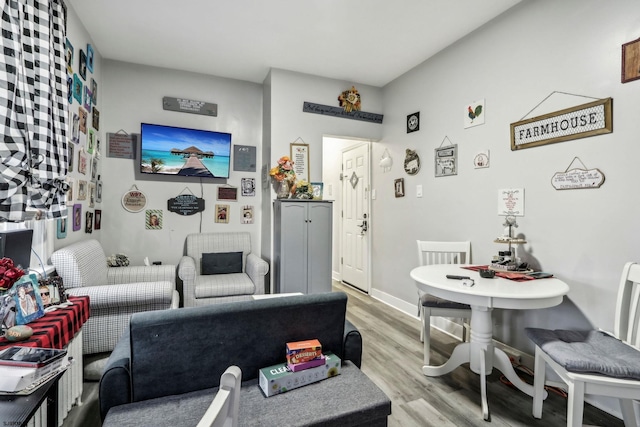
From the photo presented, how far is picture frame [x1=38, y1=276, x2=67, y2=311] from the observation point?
168 cm

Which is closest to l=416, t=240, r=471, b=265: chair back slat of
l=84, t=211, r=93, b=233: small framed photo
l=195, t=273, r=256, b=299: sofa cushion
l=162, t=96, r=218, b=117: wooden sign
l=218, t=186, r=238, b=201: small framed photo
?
l=195, t=273, r=256, b=299: sofa cushion

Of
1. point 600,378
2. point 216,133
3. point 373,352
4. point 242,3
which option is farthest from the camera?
point 216,133

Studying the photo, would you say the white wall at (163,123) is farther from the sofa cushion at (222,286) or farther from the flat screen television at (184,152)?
the sofa cushion at (222,286)

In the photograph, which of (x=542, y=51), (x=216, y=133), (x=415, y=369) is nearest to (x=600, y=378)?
(x=415, y=369)

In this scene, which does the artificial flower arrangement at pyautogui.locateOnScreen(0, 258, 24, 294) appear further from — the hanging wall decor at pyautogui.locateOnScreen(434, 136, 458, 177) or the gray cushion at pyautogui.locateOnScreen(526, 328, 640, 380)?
the hanging wall decor at pyautogui.locateOnScreen(434, 136, 458, 177)

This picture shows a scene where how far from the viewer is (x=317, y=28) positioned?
2770 mm

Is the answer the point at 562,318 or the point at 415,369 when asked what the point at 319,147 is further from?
the point at 562,318

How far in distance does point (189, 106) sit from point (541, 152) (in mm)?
3550

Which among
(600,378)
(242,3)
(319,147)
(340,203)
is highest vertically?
(242,3)

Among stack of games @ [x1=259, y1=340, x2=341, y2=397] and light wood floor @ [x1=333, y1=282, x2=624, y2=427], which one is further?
light wood floor @ [x1=333, y1=282, x2=624, y2=427]

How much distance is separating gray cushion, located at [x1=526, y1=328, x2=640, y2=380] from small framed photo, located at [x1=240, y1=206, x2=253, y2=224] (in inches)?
121

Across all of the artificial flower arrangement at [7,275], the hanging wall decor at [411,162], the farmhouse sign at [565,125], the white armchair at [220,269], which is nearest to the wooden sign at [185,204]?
the white armchair at [220,269]

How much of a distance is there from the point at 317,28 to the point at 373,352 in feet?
9.42

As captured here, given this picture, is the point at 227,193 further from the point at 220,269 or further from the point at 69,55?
the point at 69,55
